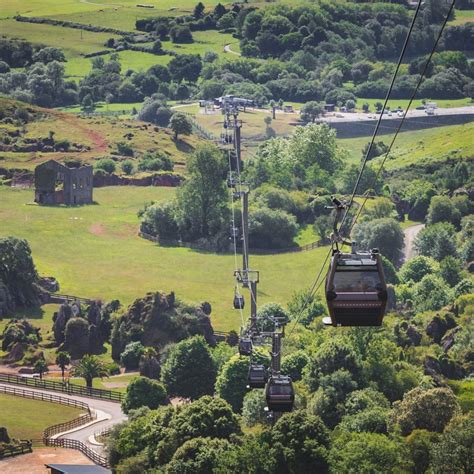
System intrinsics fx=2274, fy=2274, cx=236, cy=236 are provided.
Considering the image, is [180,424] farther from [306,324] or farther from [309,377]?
[306,324]

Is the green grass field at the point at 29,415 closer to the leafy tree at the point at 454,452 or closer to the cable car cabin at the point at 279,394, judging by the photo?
the cable car cabin at the point at 279,394

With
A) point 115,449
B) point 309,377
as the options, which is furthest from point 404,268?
point 115,449

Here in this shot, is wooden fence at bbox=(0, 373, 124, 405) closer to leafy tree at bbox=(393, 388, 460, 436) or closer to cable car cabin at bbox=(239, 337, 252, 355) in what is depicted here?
cable car cabin at bbox=(239, 337, 252, 355)

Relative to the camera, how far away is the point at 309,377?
14562cm

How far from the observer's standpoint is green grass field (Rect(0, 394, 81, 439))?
148250mm

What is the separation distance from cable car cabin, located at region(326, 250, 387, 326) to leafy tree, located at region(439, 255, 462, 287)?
372ft

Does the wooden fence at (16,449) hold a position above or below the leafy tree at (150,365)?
above

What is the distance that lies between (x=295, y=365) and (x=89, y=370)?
18.4m

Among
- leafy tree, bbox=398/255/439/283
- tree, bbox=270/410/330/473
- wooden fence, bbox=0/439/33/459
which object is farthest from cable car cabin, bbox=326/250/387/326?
leafy tree, bbox=398/255/439/283

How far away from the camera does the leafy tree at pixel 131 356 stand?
167875 mm

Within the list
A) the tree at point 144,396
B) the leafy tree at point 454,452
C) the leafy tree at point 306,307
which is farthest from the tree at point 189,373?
the leafy tree at point 454,452

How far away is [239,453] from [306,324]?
57482 mm

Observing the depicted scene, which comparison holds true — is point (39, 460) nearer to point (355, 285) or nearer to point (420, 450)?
point (420, 450)

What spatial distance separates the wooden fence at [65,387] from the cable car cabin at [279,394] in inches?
1822
